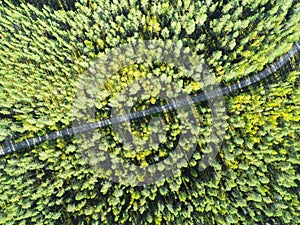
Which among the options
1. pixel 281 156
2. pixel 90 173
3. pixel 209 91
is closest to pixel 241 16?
pixel 209 91

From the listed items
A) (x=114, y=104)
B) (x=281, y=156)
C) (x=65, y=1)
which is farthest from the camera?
(x=65, y=1)

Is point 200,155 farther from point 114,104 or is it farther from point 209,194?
point 114,104

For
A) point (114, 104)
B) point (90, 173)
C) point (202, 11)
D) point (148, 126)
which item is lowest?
point (90, 173)

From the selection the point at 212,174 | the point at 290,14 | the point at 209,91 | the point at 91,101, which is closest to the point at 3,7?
the point at 91,101

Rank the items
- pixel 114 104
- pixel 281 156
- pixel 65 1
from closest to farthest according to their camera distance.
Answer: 1. pixel 281 156
2. pixel 114 104
3. pixel 65 1

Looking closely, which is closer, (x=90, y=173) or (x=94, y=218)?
(x=94, y=218)

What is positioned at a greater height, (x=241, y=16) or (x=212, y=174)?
(x=241, y=16)

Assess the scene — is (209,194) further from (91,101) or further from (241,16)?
(241,16)
